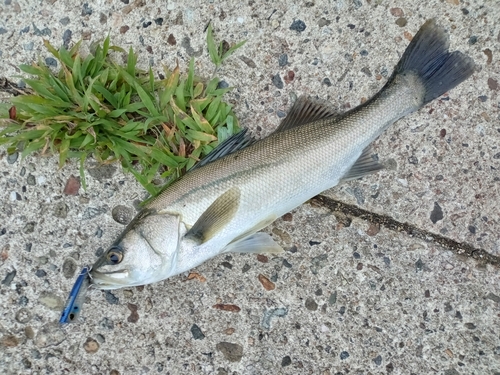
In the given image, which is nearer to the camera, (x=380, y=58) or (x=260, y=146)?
(x=260, y=146)

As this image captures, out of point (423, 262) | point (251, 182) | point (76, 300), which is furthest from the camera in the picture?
point (423, 262)

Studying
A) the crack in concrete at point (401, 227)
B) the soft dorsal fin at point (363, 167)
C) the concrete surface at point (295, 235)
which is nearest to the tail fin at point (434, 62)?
the concrete surface at point (295, 235)

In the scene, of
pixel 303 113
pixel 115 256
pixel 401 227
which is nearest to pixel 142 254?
pixel 115 256

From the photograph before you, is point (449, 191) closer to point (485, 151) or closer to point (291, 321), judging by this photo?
point (485, 151)

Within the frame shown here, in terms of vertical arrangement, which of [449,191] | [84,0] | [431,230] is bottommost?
[431,230]

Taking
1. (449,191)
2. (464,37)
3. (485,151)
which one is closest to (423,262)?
(449,191)

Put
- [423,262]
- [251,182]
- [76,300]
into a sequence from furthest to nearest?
[423,262], [76,300], [251,182]

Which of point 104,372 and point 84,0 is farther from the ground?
point 84,0

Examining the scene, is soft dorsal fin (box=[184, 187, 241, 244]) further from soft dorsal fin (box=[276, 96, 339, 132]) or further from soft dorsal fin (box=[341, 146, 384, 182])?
soft dorsal fin (box=[341, 146, 384, 182])
